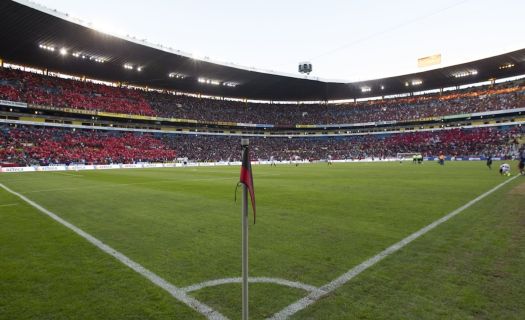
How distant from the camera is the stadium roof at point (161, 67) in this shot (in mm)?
39562

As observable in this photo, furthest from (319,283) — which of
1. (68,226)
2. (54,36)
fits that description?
(54,36)

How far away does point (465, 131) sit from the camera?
66.9 metres

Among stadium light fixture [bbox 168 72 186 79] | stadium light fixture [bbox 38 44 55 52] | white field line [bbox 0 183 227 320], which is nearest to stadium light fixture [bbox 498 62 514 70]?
stadium light fixture [bbox 168 72 186 79]

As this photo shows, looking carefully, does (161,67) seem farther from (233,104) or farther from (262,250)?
(262,250)

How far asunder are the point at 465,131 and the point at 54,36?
78805 millimetres

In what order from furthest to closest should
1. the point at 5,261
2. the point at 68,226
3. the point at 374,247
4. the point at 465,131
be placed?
the point at 465,131
the point at 68,226
the point at 374,247
the point at 5,261

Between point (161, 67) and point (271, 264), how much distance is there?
194 ft

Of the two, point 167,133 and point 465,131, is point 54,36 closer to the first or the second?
point 167,133

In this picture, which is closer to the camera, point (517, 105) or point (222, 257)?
point (222, 257)

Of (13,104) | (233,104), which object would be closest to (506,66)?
(233,104)

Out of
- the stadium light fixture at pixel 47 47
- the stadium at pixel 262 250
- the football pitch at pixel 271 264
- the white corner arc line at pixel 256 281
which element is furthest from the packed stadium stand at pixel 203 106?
the white corner arc line at pixel 256 281

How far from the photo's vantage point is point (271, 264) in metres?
5.02

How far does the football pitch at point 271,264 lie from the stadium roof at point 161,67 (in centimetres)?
3913

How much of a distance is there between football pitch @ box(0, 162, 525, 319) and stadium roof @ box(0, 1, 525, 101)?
39.1 meters
